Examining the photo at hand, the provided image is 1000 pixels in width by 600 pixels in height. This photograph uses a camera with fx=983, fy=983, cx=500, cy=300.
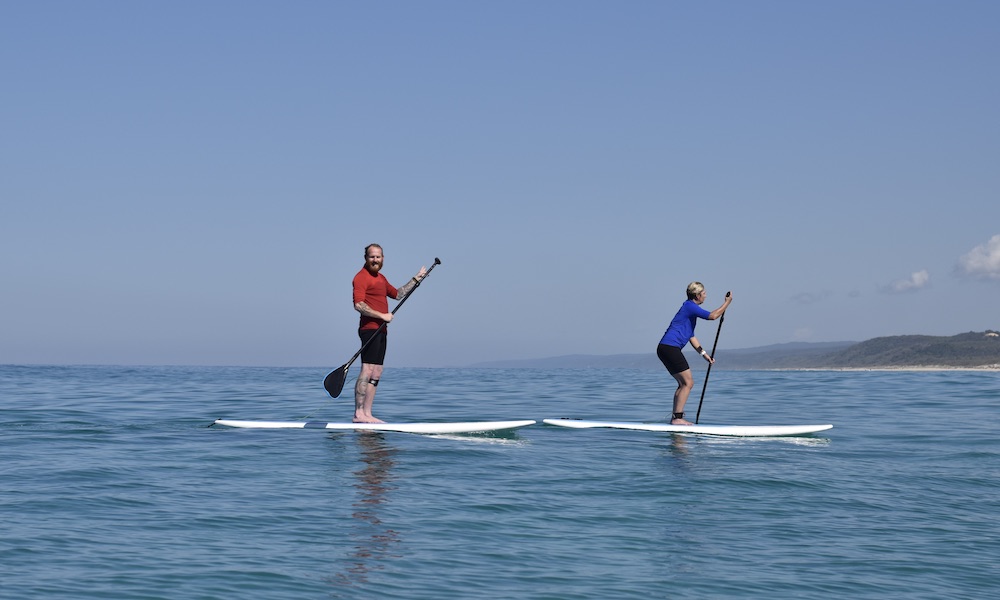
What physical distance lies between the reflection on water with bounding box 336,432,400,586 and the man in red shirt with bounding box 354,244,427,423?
171cm

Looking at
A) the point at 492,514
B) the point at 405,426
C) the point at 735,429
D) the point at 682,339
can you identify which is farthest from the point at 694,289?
the point at 492,514

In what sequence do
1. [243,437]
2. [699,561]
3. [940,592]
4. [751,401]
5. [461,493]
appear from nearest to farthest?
[940,592] → [699,561] → [461,493] → [243,437] → [751,401]

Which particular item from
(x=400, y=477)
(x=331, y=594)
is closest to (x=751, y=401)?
(x=400, y=477)

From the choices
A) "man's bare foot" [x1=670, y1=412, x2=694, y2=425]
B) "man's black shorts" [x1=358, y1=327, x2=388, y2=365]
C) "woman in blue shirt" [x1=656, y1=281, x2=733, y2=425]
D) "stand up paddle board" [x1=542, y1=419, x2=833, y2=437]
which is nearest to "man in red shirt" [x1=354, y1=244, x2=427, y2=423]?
"man's black shorts" [x1=358, y1=327, x2=388, y2=365]

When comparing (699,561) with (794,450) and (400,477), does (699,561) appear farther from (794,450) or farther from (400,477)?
(794,450)

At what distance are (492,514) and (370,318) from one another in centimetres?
621

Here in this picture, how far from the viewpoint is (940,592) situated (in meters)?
6.56

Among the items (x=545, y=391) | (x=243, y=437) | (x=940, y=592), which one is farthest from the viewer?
(x=545, y=391)

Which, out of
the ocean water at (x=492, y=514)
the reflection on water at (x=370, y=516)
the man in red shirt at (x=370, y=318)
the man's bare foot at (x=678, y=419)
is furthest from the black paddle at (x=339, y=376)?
the man's bare foot at (x=678, y=419)

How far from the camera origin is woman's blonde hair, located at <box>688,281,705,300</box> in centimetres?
1505

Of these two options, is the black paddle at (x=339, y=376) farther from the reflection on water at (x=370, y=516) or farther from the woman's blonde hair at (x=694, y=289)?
the woman's blonde hair at (x=694, y=289)

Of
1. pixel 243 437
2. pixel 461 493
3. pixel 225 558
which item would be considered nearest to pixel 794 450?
pixel 461 493

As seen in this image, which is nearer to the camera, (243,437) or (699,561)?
(699,561)

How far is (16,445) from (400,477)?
5.89m
